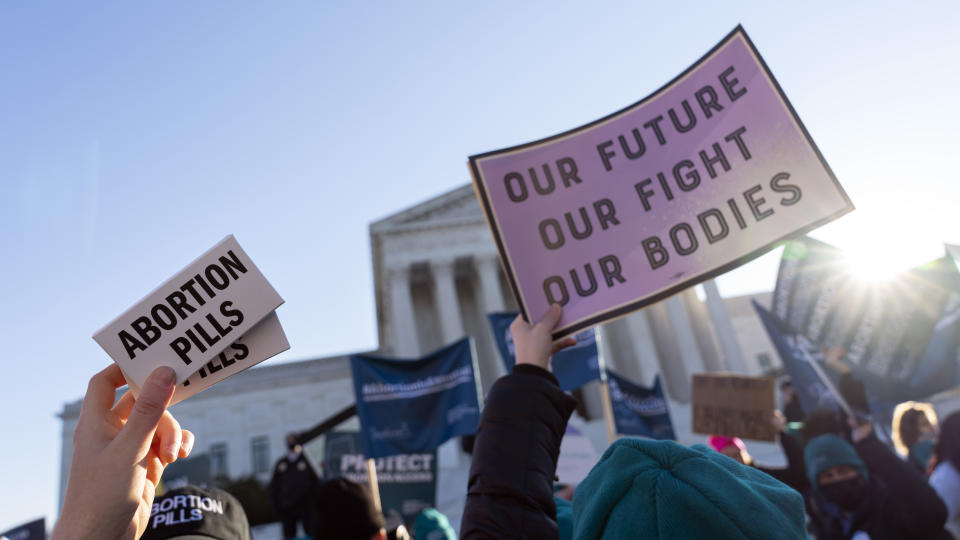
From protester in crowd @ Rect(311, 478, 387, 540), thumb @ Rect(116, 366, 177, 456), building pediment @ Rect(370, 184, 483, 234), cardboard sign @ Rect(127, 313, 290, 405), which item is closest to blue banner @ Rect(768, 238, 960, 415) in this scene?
protester in crowd @ Rect(311, 478, 387, 540)

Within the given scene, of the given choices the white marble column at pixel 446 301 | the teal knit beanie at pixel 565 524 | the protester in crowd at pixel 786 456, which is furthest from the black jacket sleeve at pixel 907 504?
the white marble column at pixel 446 301

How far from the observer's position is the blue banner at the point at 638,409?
33.5 feet

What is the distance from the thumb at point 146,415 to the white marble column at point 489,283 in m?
36.0

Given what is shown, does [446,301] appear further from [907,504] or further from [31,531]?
[907,504]

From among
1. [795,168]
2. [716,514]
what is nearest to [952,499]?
[795,168]

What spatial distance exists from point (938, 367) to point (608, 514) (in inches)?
307

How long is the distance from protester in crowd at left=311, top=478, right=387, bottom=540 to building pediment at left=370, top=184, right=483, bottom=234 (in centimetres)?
3649

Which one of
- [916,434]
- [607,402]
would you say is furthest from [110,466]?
[916,434]

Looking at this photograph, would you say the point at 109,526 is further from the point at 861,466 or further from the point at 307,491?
the point at 307,491

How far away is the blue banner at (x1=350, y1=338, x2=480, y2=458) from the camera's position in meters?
10.0

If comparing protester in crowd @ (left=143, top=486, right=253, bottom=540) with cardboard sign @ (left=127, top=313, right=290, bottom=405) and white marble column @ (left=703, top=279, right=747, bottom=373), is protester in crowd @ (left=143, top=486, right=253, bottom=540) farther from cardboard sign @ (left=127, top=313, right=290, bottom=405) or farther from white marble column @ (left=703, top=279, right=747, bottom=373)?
white marble column @ (left=703, top=279, right=747, bottom=373)

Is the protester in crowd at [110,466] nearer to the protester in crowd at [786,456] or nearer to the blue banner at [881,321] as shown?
the protester in crowd at [786,456]

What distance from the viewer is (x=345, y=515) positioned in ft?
11.4

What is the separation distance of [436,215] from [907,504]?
3689 cm
